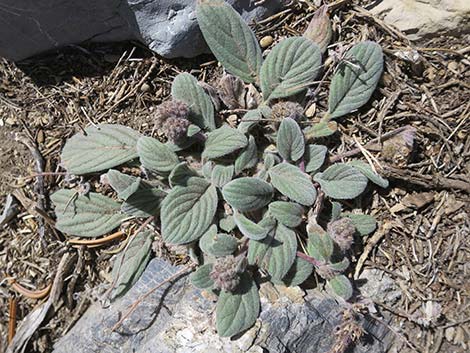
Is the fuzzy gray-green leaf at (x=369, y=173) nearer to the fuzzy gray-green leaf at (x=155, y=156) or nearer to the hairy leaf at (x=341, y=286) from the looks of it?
the hairy leaf at (x=341, y=286)

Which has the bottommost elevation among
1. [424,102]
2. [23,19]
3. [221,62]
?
[424,102]

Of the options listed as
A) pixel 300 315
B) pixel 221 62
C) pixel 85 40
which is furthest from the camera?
pixel 85 40

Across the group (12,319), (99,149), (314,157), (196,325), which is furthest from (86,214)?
(314,157)

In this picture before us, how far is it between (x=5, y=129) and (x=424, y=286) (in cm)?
213

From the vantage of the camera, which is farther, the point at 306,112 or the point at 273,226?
the point at 306,112

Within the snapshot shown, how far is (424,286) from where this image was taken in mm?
2240

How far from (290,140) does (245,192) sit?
0.30 m

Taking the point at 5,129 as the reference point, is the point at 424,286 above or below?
below

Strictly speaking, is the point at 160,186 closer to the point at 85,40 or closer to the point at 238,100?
the point at 238,100

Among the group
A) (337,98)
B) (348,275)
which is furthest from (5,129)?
(348,275)

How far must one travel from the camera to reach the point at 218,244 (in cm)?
206

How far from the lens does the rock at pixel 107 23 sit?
7.30 feet

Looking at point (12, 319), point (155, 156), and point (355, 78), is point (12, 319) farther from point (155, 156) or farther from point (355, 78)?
point (355, 78)

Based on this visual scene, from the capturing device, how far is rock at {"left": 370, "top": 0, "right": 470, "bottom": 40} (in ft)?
7.20
